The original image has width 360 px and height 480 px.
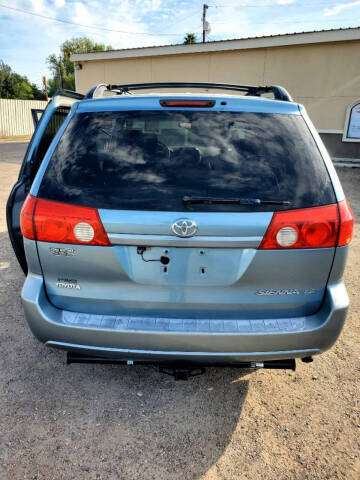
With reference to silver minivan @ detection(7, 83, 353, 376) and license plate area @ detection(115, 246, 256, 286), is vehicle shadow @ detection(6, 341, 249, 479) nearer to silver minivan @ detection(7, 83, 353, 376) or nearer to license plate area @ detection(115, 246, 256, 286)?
silver minivan @ detection(7, 83, 353, 376)

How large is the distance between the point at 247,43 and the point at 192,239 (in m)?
13.0

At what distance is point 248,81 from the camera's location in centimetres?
1312

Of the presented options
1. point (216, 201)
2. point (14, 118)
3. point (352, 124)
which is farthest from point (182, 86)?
point (14, 118)

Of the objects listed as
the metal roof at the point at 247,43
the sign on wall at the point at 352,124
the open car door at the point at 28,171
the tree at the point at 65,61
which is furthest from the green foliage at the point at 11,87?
the open car door at the point at 28,171

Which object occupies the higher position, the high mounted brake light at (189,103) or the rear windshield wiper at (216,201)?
the high mounted brake light at (189,103)

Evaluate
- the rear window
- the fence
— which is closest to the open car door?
the rear window

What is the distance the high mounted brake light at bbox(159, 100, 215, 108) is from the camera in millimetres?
1990

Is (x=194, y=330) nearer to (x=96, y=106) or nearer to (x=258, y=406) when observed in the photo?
(x=258, y=406)

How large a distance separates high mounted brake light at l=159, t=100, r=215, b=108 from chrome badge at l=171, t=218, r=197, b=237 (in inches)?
27.6

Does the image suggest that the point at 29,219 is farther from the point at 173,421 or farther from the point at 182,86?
the point at 182,86

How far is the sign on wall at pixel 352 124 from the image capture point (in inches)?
470

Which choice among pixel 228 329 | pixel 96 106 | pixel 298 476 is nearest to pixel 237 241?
pixel 228 329

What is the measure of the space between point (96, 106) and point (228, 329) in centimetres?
143

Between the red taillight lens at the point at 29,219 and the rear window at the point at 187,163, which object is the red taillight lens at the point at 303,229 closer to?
the rear window at the point at 187,163
